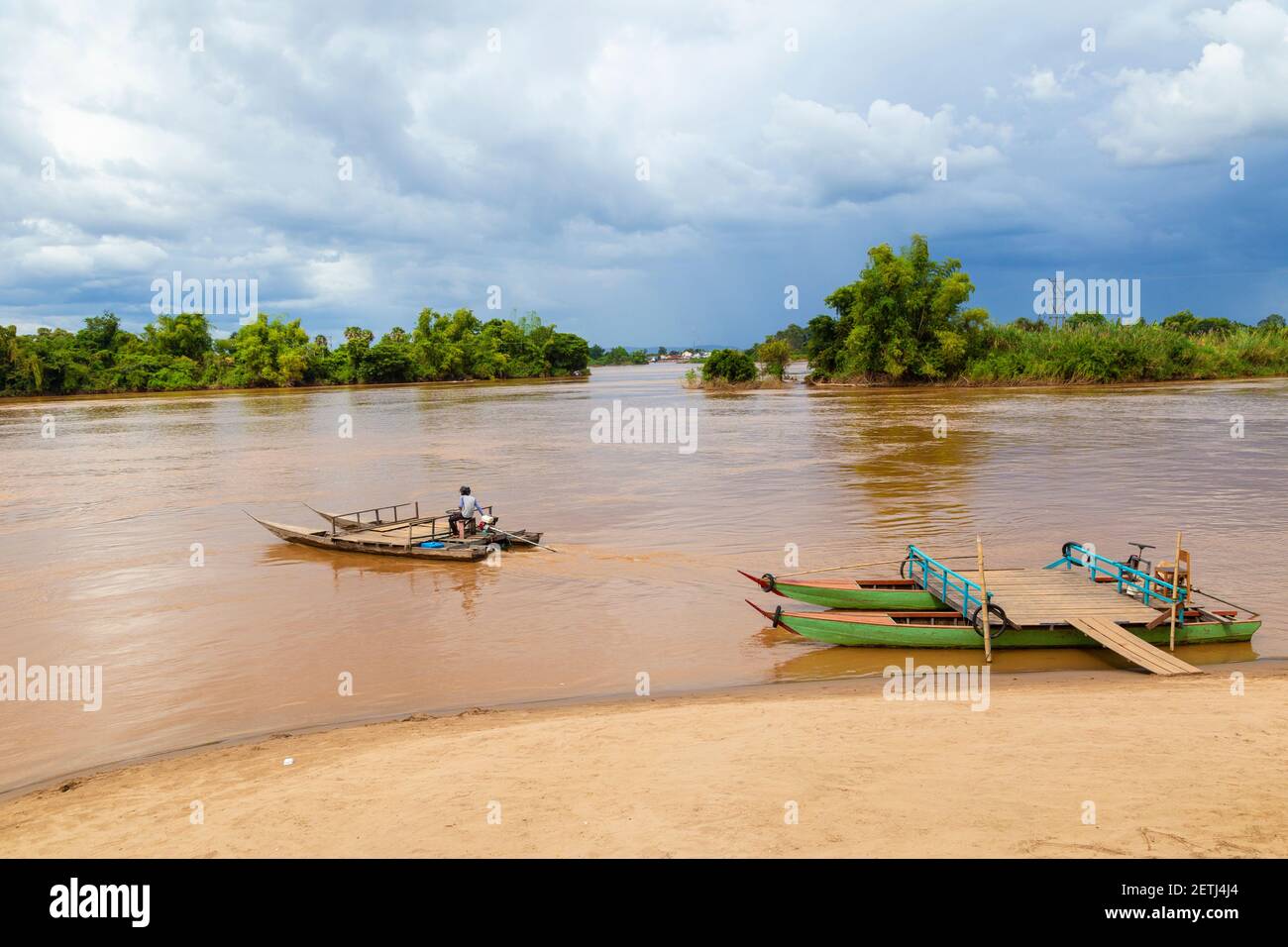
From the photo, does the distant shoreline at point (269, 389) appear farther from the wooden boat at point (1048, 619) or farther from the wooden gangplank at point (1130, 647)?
the wooden gangplank at point (1130, 647)

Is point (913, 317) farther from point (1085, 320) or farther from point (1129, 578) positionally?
point (1129, 578)

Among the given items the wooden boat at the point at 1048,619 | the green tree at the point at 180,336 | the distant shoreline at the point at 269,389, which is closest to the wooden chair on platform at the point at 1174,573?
the wooden boat at the point at 1048,619

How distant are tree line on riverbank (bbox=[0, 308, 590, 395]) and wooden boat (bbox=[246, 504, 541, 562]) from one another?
82590mm

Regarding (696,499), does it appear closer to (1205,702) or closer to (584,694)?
(584,694)

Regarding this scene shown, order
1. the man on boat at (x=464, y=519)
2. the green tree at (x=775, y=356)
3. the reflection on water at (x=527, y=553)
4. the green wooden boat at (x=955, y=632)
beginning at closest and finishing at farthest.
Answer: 1. the reflection on water at (x=527, y=553)
2. the green wooden boat at (x=955, y=632)
3. the man on boat at (x=464, y=519)
4. the green tree at (x=775, y=356)

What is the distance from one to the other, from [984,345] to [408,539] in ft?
197

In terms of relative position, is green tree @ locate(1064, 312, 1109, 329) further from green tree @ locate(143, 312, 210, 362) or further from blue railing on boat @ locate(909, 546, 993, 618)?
green tree @ locate(143, 312, 210, 362)

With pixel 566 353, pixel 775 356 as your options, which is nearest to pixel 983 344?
pixel 775 356

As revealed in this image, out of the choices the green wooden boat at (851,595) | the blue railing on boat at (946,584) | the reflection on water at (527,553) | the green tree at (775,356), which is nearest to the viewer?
the reflection on water at (527,553)

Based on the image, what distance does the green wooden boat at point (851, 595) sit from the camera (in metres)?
10.7

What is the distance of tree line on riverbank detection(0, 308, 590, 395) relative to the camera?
281ft

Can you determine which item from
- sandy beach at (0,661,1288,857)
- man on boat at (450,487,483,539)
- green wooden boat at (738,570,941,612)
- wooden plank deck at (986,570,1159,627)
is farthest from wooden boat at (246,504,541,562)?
wooden plank deck at (986,570,1159,627)

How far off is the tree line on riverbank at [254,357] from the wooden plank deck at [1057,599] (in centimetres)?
9376
